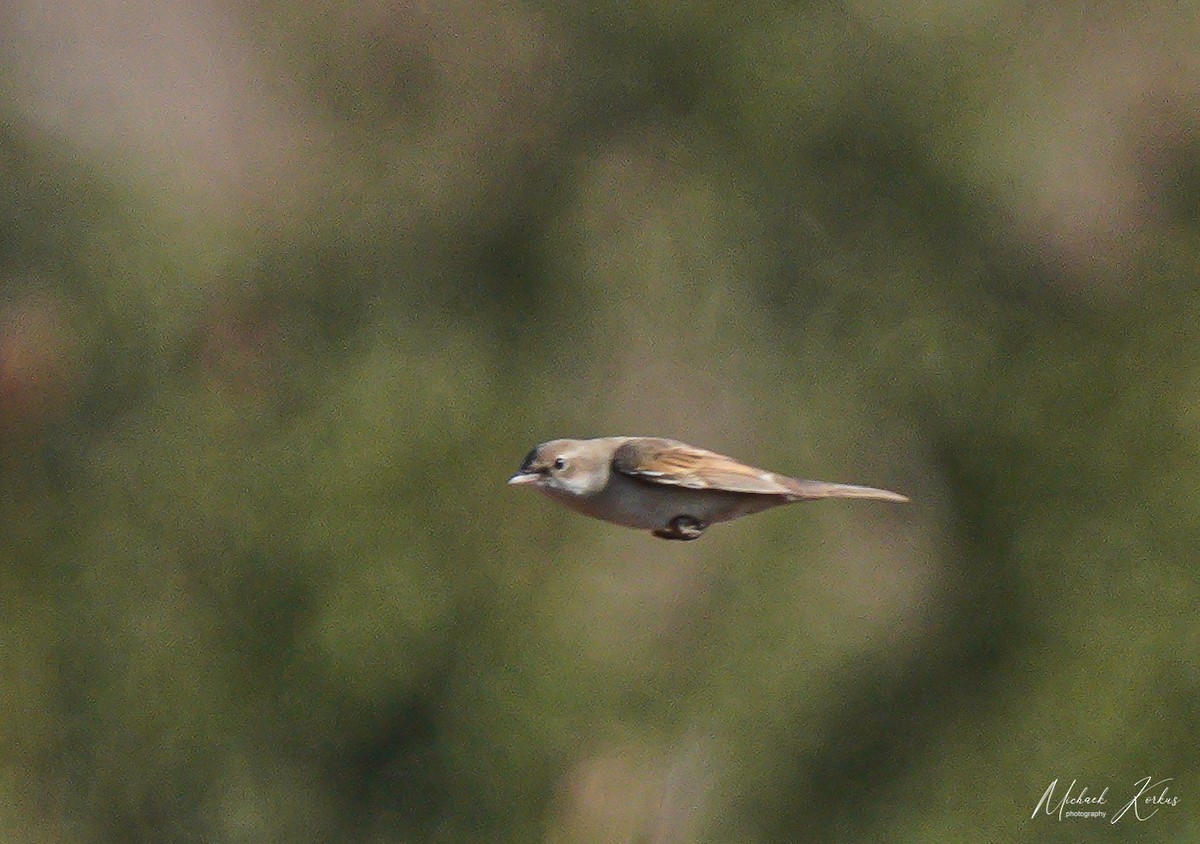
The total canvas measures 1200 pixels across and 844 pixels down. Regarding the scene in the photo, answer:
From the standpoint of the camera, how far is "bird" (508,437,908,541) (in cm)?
200

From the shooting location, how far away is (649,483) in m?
2.03

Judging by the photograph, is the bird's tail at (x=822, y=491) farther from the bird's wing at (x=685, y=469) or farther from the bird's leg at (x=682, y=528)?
the bird's leg at (x=682, y=528)

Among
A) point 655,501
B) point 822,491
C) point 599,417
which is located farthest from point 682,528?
point 599,417

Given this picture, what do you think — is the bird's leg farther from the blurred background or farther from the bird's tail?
the blurred background

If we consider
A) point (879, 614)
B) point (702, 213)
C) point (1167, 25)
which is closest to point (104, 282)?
point (702, 213)

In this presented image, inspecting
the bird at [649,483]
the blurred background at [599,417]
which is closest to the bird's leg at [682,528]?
the bird at [649,483]

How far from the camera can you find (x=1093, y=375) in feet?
14.4

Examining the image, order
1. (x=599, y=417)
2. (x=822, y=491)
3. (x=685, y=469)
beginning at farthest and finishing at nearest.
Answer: (x=599, y=417) < (x=685, y=469) < (x=822, y=491)

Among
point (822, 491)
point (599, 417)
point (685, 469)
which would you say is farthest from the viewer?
point (599, 417)

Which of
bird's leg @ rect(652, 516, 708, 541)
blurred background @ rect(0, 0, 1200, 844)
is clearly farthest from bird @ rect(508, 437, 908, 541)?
blurred background @ rect(0, 0, 1200, 844)

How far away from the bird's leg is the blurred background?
1876mm

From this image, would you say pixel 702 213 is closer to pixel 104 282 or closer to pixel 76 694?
pixel 104 282

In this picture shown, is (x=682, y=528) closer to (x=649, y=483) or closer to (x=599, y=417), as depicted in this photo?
(x=649, y=483)

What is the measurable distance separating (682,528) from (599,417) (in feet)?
8.08
